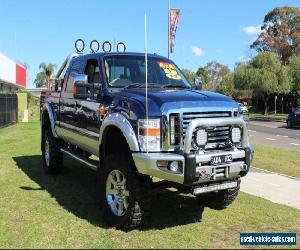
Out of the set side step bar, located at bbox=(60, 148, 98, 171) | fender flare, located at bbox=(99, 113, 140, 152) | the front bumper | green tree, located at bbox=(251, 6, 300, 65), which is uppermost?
green tree, located at bbox=(251, 6, 300, 65)

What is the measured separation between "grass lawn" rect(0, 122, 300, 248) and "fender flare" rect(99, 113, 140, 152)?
1070mm

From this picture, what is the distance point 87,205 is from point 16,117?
22364 millimetres

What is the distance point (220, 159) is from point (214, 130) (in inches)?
14.4

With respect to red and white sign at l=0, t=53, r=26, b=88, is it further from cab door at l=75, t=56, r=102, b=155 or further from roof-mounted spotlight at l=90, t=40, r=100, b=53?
cab door at l=75, t=56, r=102, b=155

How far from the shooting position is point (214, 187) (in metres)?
6.22

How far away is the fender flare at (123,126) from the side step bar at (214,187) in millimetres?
869

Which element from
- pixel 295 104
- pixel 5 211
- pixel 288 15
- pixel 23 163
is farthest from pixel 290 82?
pixel 5 211

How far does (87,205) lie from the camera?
24.6ft

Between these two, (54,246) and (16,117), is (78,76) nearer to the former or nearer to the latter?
(54,246)

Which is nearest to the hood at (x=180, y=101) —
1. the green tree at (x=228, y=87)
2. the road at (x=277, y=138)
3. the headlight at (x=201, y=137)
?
the headlight at (x=201, y=137)

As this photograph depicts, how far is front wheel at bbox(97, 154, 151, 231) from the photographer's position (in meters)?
6.05

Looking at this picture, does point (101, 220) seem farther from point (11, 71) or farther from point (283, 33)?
point (283, 33)

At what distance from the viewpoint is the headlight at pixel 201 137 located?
234 inches

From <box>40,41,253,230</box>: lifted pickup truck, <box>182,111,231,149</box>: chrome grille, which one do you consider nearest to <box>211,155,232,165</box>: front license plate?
<box>40,41,253,230</box>: lifted pickup truck
